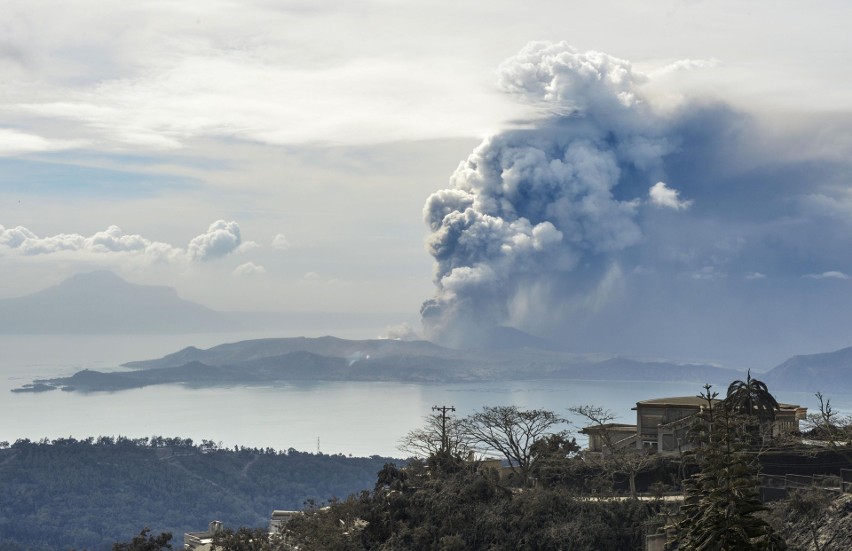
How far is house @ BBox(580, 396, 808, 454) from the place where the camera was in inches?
1706

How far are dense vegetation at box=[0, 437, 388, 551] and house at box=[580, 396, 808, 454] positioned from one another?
109m

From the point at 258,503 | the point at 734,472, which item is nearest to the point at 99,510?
the point at 258,503

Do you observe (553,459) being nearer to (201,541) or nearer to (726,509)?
(726,509)

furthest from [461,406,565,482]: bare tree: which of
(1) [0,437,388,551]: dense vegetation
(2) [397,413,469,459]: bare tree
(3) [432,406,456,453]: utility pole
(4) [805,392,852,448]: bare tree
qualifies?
(1) [0,437,388,551]: dense vegetation

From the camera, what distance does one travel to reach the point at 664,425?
1759 inches

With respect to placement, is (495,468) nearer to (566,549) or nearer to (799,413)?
(566,549)

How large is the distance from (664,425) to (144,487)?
13546 centimetres

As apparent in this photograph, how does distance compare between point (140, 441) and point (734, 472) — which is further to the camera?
point (140, 441)

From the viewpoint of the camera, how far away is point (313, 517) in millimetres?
45594

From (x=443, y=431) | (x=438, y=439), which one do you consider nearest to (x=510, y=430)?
(x=443, y=431)

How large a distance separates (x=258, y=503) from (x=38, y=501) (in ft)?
104

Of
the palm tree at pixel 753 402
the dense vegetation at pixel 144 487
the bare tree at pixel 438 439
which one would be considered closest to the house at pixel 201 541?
the bare tree at pixel 438 439

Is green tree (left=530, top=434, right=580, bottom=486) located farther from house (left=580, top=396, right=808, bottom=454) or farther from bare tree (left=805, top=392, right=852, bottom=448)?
bare tree (left=805, top=392, right=852, bottom=448)

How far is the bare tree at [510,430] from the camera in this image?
4591 centimetres
